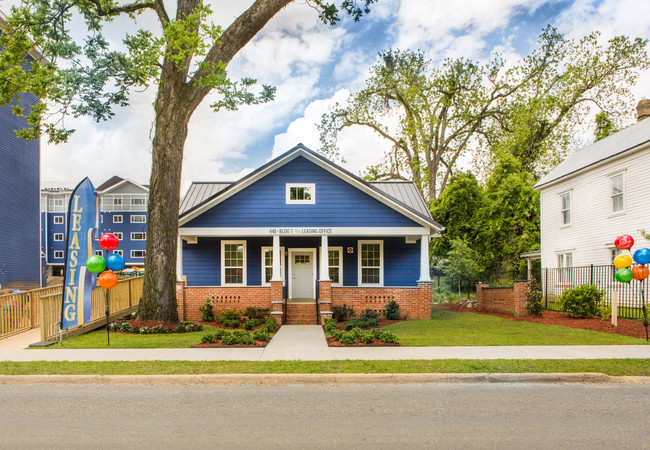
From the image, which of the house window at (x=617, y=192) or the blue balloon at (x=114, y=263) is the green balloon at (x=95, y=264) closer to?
the blue balloon at (x=114, y=263)

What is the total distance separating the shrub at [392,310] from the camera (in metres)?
16.3

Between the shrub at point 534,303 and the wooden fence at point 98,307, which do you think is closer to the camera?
the wooden fence at point 98,307

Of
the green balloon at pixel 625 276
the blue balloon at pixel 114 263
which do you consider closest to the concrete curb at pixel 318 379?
the blue balloon at pixel 114 263

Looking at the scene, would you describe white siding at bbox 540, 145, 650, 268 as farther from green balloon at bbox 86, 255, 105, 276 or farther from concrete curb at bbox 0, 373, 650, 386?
green balloon at bbox 86, 255, 105, 276

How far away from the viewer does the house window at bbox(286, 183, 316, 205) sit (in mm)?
17328

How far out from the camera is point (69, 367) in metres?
8.24

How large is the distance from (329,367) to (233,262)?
11.0 metres

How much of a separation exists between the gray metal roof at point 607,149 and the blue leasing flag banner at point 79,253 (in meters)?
18.1

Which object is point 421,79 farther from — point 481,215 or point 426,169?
point 481,215

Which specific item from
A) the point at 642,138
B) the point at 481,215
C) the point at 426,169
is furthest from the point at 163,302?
the point at 426,169

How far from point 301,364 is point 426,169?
2931 cm

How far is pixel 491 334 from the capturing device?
1247 centimetres

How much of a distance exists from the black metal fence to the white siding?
2.39 feet

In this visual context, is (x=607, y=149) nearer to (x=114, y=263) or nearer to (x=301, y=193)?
(x=301, y=193)
